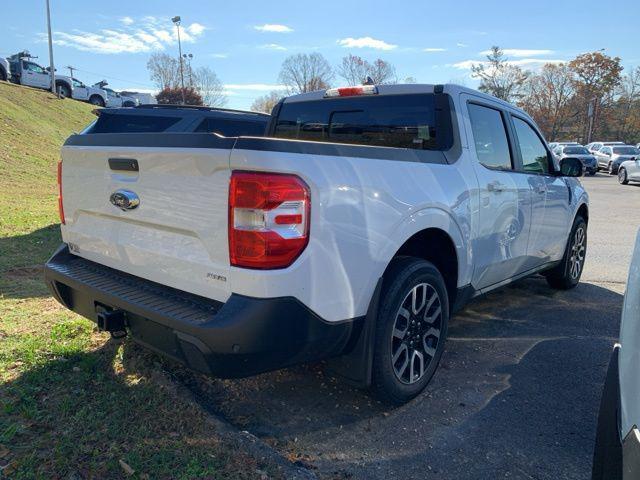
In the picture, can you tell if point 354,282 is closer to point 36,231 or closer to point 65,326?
point 65,326

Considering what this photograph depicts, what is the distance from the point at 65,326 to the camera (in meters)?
A: 3.96

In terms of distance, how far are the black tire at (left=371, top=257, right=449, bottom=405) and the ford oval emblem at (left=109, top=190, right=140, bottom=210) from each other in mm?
1435

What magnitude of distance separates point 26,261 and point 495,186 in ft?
16.8

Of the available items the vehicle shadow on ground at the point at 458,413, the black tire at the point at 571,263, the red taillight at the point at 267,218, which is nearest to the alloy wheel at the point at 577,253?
the black tire at the point at 571,263

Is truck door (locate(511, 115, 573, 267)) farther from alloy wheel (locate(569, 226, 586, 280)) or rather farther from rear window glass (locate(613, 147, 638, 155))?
rear window glass (locate(613, 147, 638, 155))

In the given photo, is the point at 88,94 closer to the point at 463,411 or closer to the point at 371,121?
the point at 371,121

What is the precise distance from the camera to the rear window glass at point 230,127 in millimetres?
7211

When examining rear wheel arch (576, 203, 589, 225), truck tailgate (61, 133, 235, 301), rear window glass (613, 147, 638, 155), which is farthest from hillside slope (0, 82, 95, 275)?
rear window glass (613, 147, 638, 155)

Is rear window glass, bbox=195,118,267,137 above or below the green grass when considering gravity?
above

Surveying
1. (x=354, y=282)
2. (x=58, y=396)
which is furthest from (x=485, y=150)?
(x=58, y=396)

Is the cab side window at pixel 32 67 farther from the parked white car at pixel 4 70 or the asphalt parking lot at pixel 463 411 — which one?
the asphalt parking lot at pixel 463 411

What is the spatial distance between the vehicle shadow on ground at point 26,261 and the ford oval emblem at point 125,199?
8.31ft

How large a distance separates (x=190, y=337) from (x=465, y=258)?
198 centimetres

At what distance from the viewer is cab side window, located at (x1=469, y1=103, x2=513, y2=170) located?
12.3 feet
